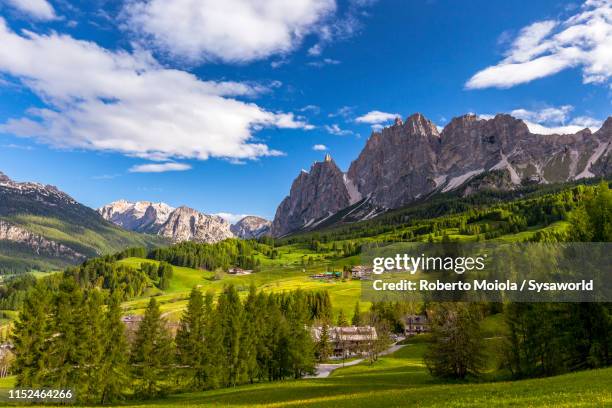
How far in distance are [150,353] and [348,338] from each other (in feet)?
283

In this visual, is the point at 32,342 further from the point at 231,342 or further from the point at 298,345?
the point at 298,345

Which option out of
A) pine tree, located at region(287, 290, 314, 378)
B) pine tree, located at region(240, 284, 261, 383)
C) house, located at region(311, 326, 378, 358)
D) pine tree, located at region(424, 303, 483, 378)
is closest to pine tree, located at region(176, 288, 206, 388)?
pine tree, located at region(240, 284, 261, 383)

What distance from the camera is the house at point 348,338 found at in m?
133

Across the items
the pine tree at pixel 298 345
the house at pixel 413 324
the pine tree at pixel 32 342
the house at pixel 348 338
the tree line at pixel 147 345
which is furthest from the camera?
the house at pixel 413 324

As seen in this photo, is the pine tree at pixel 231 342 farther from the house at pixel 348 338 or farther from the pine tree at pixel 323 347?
the house at pixel 348 338

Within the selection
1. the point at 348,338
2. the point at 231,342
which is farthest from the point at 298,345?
the point at 348,338

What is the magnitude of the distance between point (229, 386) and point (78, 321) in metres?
28.3

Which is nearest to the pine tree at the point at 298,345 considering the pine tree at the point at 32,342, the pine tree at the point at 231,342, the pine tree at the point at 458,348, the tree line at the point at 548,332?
the pine tree at the point at 231,342

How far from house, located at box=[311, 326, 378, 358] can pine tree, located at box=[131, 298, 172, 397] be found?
73997 mm

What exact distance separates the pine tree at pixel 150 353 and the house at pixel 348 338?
74.0 metres

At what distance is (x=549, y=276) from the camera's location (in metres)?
45.6

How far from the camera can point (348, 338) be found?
13850cm

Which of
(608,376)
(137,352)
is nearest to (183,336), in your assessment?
(137,352)

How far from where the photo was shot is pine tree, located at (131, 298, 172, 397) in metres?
61.9
